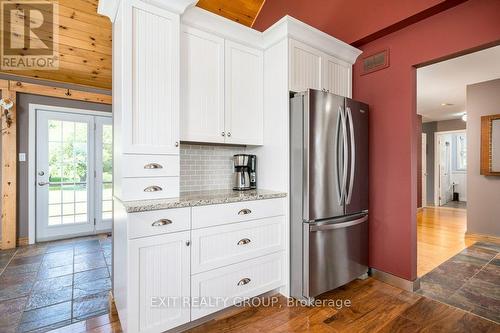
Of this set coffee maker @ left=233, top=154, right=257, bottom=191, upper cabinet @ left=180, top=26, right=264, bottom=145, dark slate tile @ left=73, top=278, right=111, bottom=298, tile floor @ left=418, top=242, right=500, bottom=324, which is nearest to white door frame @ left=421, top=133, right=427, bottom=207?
tile floor @ left=418, top=242, right=500, bottom=324

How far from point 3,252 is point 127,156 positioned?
132 inches

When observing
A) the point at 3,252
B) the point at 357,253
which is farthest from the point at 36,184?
the point at 357,253

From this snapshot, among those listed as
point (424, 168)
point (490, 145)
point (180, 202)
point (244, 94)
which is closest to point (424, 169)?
point (424, 168)

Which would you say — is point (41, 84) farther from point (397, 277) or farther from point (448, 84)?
point (448, 84)

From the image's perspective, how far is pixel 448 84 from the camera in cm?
409

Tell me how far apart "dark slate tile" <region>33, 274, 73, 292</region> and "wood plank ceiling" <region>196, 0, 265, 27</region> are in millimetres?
3554

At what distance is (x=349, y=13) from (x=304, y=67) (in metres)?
0.95

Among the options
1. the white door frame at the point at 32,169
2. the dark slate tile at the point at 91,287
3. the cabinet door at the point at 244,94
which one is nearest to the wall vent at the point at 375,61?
the cabinet door at the point at 244,94

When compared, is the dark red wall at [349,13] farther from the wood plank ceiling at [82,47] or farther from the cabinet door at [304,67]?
the wood plank ceiling at [82,47]

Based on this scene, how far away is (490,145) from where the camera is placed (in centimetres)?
389

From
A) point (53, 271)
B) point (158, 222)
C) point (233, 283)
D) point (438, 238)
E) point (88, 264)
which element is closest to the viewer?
point (158, 222)

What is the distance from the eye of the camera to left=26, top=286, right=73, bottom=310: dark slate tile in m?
2.16

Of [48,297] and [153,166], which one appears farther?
[48,297]

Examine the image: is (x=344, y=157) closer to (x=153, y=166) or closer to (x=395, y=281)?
(x=395, y=281)
